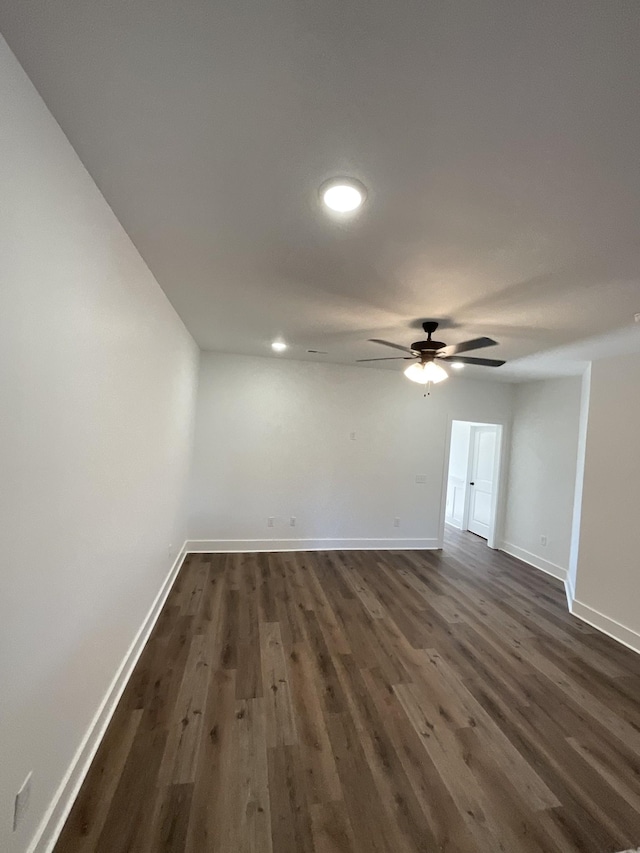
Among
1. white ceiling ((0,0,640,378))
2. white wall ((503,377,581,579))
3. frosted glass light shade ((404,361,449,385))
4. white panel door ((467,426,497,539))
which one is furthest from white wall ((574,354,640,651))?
white panel door ((467,426,497,539))

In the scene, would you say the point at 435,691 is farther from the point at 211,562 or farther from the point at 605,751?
the point at 211,562

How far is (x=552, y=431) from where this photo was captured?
16.3 ft

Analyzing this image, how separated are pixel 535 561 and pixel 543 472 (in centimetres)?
122

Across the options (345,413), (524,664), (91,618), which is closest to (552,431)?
(345,413)

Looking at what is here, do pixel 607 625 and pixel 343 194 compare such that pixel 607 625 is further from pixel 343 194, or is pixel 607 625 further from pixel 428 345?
pixel 343 194

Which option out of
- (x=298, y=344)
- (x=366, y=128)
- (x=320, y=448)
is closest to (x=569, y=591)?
(x=320, y=448)

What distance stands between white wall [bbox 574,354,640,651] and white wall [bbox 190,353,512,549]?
2.02m

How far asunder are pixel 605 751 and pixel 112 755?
2590 millimetres

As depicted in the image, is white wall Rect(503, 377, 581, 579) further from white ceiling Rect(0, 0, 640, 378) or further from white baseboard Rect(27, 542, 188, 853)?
white baseboard Rect(27, 542, 188, 853)

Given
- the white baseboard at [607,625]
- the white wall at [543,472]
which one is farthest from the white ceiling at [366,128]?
the white wall at [543,472]

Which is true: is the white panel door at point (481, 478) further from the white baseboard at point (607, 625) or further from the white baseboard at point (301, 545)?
Result: the white baseboard at point (607, 625)

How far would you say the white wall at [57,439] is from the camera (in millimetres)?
1039

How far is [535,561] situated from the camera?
5055 millimetres

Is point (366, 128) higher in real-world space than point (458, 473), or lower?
higher
